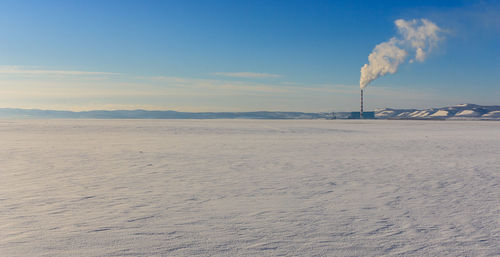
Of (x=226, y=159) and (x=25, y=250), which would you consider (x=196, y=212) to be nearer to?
(x=25, y=250)

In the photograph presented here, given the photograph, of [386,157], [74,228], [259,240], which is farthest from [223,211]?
[386,157]

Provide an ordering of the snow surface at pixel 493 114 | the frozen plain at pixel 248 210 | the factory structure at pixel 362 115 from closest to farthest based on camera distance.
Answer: the frozen plain at pixel 248 210 → the factory structure at pixel 362 115 → the snow surface at pixel 493 114

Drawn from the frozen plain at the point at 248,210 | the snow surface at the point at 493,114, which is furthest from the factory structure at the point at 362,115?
the frozen plain at the point at 248,210

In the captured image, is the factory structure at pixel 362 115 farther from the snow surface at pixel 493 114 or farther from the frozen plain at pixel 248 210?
the frozen plain at pixel 248 210

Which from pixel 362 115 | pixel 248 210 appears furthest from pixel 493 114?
pixel 248 210

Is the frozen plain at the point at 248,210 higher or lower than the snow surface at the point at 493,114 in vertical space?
lower

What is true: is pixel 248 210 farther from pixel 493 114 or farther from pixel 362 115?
A: pixel 493 114

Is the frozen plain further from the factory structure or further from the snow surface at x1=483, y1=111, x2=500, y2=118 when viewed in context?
the snow surface at x1=483, y1=111, x2=500, y2=118

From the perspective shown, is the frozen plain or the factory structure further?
the factory structure

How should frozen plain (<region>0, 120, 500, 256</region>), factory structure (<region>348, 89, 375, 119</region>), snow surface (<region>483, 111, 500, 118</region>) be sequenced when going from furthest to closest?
snow surface (<region>483, 111, 500, 118</region>), factory structure (<region>348, 89, 375, 119</region>), frozen plain (<region>0, 120, 500, 256</region>)

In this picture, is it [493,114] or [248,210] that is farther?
[493,114]

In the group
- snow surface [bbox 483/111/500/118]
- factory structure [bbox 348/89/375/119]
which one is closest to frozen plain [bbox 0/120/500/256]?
factory structure [bbox 348/89/375/119]

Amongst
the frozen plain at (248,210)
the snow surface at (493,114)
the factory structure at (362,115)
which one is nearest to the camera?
the frozen plain at (248,210)

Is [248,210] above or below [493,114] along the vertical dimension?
below
